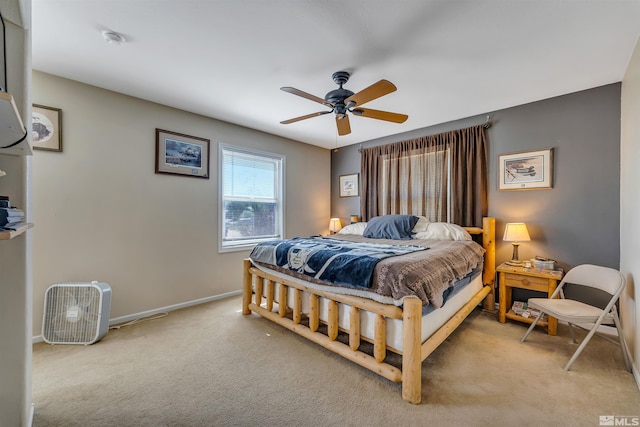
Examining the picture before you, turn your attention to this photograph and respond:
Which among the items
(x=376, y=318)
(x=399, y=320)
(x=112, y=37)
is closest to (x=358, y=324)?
(x=376, y=318)

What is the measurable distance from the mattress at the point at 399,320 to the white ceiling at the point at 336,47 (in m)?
1.94

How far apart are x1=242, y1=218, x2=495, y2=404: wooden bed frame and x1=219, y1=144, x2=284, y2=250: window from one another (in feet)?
3.31

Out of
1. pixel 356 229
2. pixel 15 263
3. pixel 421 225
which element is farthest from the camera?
pixel 356 229

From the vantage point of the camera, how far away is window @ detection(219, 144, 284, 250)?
374 cm

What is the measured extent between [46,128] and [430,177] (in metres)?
4.39

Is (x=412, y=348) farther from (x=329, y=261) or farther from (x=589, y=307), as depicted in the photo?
(x=589, y=307)

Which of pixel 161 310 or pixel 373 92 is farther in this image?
pixel 161 310

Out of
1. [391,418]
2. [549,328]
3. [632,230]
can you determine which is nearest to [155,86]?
[391,418]

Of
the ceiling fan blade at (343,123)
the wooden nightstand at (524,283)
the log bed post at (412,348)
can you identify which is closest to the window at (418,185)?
the wooden nightstand at (524,283)

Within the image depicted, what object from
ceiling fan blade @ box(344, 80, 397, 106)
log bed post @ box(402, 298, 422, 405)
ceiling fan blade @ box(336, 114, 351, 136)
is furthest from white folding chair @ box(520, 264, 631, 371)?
ceiling fan blade @ box(336, 114, 351, 136)

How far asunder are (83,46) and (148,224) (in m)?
1.73

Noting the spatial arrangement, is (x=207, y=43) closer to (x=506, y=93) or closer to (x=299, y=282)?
(x=299, y=282)

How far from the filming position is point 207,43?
1.98m

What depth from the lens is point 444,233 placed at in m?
3.22
